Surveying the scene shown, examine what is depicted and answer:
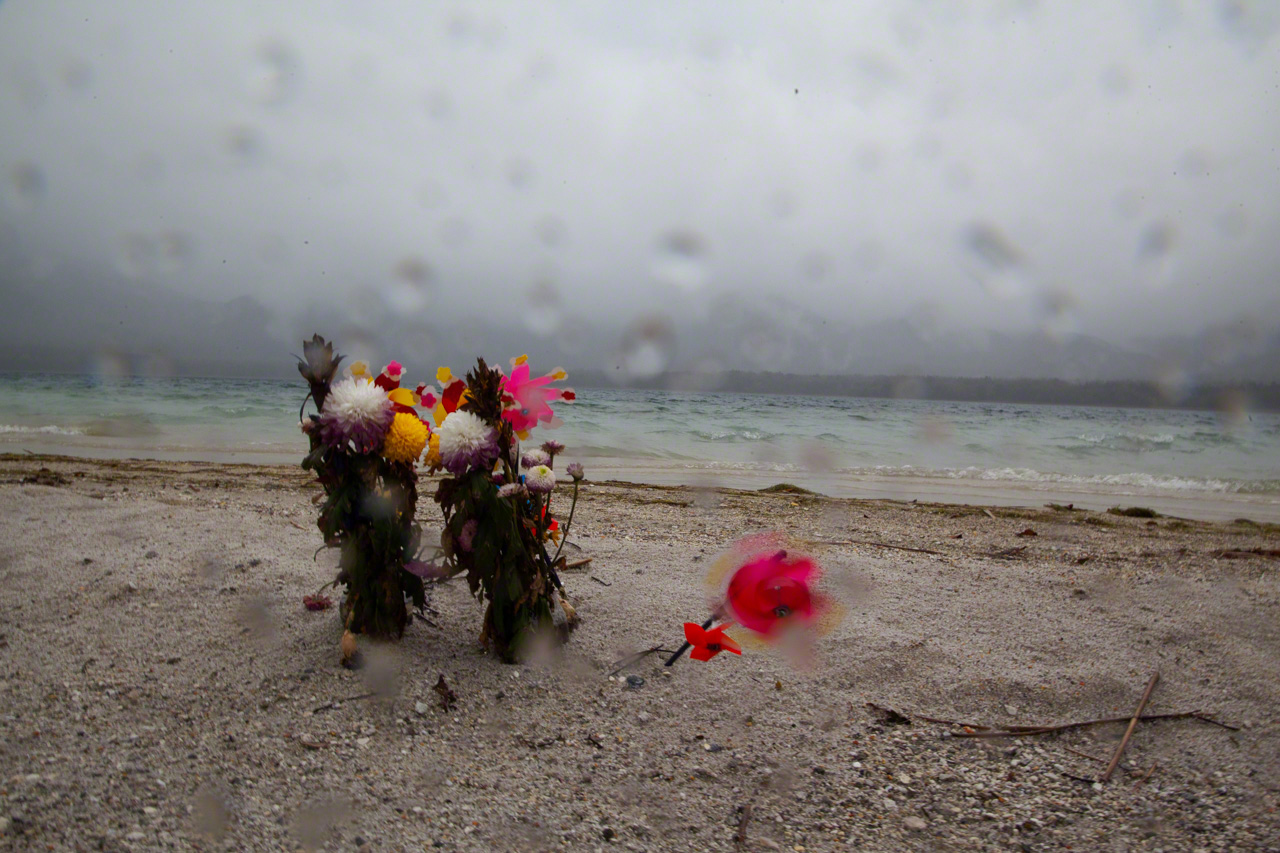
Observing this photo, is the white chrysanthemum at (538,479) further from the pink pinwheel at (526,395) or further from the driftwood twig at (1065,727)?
the driftwood twig at (1065,727)

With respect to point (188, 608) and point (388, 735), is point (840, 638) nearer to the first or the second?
point (388, 735)

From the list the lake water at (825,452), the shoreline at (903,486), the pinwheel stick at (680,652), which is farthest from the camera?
the lake water at (825,452)

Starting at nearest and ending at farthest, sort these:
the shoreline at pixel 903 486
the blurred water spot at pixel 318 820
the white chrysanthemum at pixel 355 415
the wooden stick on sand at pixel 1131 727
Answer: the blurred water spot at pixel 318 820 < the wooden stick on sand at pixel 1131 727 < the white chrysanthemum at pixel 355 415 < the shoreline at pixel 903 486

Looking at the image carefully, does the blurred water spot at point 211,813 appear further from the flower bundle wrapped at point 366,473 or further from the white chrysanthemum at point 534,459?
the white chrysanthemum at point 534,459

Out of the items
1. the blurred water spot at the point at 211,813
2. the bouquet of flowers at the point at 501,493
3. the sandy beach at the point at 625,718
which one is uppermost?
the bouquet of flowers at the point at 501,493

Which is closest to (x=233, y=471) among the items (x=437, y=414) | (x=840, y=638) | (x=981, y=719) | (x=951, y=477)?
(x=437, y=414)

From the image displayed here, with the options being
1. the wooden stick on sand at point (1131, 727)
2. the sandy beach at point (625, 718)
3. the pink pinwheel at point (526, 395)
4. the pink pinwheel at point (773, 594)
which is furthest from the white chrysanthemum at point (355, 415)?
the wooden stick on sand at point (1131, 727)

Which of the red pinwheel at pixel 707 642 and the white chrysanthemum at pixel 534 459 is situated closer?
the white chrysanthemum at pixel 534 459

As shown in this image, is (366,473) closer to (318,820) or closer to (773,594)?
(318,820)

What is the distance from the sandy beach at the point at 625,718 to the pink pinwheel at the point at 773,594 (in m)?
0.14

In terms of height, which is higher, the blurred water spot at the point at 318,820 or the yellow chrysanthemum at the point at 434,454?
the yellow chrysanthemum at the point at 434,454

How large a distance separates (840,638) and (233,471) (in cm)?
695

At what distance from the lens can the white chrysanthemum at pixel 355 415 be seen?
68.3 inches

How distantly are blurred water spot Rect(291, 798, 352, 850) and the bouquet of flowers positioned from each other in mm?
622
